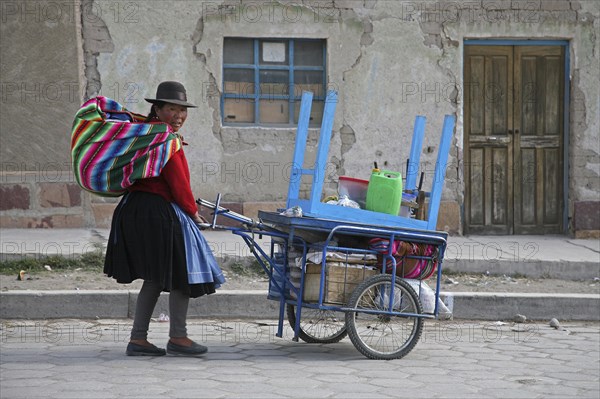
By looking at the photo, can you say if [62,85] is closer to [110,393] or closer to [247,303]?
[247,303]

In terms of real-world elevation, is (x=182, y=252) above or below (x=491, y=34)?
below

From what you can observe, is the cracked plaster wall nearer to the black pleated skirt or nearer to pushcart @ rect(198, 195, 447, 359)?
pushcart @ rect(198, 195, 447, 359)

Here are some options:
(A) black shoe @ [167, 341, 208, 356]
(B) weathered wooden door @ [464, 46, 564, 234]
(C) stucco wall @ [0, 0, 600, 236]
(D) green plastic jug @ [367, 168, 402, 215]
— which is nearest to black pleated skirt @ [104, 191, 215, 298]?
(A) black shoe @ [167, 341, 208, 356]

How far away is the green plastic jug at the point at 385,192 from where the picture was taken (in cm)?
676

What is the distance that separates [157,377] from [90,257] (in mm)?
3770

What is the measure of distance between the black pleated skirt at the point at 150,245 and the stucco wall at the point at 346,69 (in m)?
5.12

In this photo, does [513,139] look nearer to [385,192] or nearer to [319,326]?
[319,326]

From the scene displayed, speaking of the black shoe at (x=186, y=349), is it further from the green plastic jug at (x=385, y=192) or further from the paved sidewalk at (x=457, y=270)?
the paved sidewalk at (x=457, y=270)

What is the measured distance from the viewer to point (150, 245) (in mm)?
6402

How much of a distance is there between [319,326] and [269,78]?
5048mm

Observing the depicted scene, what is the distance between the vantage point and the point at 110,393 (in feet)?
17.8

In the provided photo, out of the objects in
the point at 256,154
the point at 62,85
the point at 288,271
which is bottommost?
the point at 288,271

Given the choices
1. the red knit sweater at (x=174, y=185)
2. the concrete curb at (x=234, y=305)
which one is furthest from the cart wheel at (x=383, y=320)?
the concrete curb at (x=234, y=305)

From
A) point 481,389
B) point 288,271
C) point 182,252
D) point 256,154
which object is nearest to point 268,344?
point 288,271
